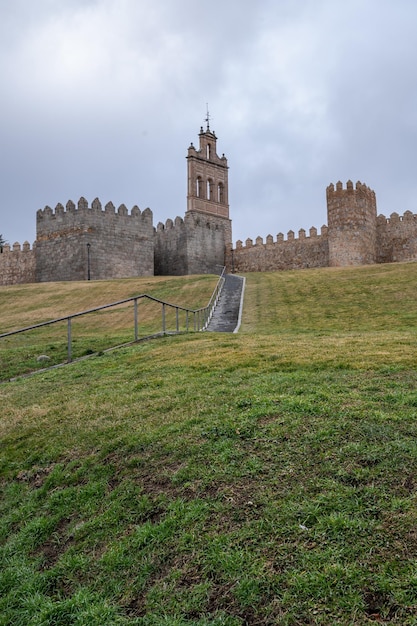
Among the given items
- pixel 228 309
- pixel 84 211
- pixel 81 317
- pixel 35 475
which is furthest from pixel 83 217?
A: pixel 35 475

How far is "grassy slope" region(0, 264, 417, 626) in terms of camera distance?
3.38 m

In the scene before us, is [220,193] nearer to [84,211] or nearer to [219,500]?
[84,211]

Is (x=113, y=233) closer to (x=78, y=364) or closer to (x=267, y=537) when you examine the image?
(x=78, y=364)

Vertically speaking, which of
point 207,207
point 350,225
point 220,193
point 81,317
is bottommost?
point 81,317

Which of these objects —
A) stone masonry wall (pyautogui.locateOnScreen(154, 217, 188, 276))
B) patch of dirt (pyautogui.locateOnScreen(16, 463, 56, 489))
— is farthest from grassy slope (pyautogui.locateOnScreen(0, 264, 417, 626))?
stone masonry wall (pyautogui.locateOnScreen(154, 217, 188, 276))

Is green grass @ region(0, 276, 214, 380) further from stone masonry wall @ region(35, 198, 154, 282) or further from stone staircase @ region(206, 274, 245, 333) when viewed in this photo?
stone masonry wall @ region(35, 198, 154, 282)

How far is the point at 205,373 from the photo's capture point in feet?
29.0

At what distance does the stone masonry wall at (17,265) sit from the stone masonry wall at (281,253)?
A: 62.4 feet

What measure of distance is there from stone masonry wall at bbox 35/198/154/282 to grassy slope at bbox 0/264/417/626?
118 ft

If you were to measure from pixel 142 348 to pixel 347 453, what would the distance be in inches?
339

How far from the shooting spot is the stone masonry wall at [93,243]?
43.2 m

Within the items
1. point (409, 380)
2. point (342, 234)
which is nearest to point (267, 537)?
point (409, 380)

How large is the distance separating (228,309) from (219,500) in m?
18.4

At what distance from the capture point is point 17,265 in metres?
48.4
